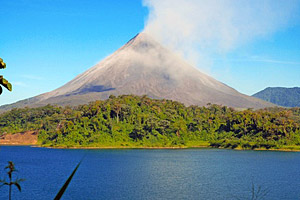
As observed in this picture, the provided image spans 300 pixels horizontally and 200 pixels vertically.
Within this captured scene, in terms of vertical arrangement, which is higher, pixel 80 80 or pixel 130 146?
pixel 80 80

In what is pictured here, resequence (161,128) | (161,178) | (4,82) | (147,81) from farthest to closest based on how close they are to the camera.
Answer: (147,81), (161,128), (161,178), (4,82)

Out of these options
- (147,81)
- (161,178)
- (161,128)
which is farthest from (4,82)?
Result: (147,81)

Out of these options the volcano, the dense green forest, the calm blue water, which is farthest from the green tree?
the volcano

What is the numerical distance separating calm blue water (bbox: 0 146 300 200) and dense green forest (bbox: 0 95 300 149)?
646 inches

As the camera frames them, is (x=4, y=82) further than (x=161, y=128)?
No

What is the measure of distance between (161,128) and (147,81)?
313 feet

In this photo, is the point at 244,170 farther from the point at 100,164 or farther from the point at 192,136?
the point at 192,136

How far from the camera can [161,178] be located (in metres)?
27.5

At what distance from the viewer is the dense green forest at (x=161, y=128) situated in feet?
186

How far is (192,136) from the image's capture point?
6166 centimetres

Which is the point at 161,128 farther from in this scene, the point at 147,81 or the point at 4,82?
the point at 147,81

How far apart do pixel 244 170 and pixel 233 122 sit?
3114 centimetres

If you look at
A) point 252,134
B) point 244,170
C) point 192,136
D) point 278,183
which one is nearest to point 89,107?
point 192,136

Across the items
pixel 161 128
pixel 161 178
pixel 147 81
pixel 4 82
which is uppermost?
pixel 147 81
